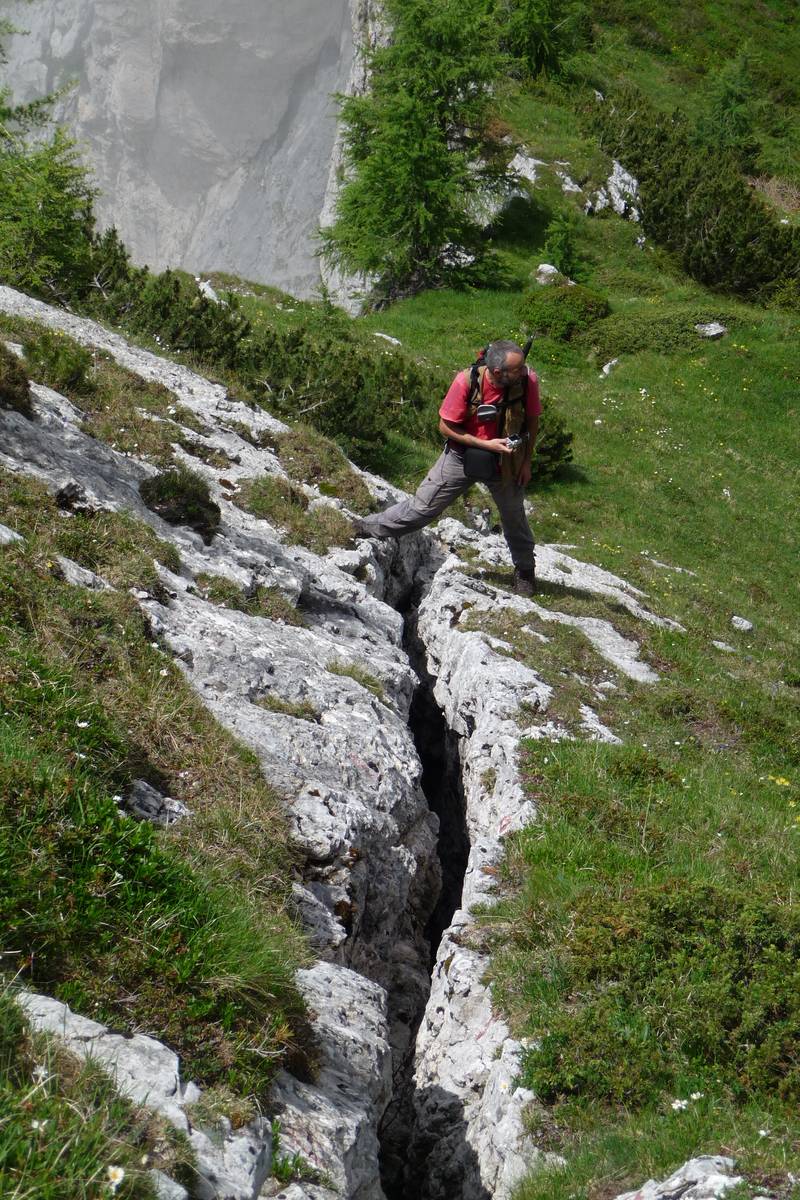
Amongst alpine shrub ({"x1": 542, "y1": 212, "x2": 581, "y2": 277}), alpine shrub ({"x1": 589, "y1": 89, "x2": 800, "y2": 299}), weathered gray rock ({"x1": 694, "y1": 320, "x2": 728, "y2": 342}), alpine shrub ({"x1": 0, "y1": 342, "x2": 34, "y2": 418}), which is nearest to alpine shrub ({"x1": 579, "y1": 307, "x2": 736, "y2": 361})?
weathered gray rock ({"x1": 694, "y1": 320, "x2": 728, "y2": 342})

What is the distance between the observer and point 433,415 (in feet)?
66.8

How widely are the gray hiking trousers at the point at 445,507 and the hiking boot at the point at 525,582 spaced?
0.17 meters

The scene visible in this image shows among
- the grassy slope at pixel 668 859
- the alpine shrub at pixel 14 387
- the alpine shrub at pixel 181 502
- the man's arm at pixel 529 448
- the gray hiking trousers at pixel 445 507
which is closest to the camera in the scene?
the grassy slope at pixel 668 859

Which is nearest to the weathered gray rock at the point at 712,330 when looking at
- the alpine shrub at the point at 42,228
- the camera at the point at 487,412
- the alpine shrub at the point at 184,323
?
the alpine shrub at the point at 184,323

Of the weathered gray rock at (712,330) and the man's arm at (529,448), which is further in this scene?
the weathered gray rock at (712,330)

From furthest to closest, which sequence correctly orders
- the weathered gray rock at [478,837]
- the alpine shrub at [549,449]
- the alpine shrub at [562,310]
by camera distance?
the alpine shrub at [562,310]
the alpine shrub at [549,449]
the weathered gray rock at [478,837]

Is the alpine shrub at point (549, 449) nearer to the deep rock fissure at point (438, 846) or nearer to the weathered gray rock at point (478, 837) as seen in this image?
the weathered gray rock at point (478, 837)

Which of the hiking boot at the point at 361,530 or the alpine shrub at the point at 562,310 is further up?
the alpine shrub at the point at 562,310

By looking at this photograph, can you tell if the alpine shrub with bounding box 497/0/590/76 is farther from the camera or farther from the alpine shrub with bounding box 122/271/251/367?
the camera

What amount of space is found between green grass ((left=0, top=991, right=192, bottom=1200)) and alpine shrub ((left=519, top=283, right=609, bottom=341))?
30.3 meters

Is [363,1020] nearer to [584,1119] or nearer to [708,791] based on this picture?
[584,1119]

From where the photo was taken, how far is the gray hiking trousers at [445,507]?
11.5 meters

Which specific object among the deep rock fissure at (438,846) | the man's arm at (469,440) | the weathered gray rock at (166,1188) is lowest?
the deep rock fissure at (438,846)

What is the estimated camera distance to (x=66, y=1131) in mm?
2635
